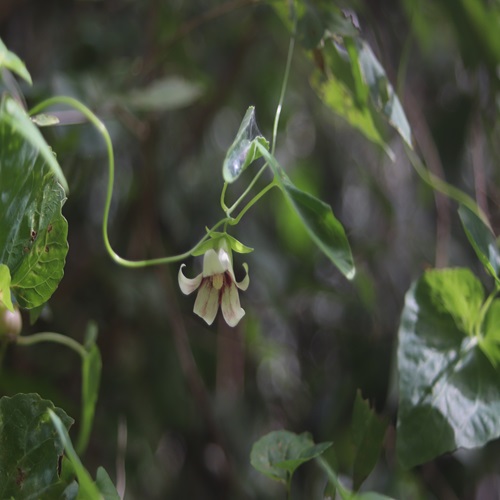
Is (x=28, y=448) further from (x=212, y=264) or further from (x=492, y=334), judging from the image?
(x=492, y=334)

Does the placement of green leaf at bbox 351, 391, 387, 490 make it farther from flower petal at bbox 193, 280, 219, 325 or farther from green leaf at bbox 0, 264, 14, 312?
green leaf at bbox 0, 264, 14, 312

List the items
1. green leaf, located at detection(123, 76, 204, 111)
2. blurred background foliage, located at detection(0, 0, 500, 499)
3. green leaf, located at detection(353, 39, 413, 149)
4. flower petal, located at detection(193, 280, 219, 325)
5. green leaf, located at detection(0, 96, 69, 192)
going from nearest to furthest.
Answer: green leaf, located at detection(0, 96, 69, 192) < flower petal, located at detection(193, 280, 219, 325) < green leaf, located at detection(353, 39, 413, 149) < green leaf, located at detection(123, 76, 204, 111) < blurred background foliage, located at detection(0, 0, 500, 499)

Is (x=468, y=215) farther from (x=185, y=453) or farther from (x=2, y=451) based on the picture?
(x=185, y=453)

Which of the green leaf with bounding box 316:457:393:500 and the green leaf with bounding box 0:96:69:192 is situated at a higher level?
the green leaf with bounding box 0:96:69:192

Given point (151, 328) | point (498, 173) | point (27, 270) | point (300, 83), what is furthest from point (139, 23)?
point (27, 270)

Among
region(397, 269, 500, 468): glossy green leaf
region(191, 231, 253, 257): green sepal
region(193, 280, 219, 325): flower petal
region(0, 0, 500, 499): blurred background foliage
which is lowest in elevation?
region(0, 0, 500, 499): blurred background foliage

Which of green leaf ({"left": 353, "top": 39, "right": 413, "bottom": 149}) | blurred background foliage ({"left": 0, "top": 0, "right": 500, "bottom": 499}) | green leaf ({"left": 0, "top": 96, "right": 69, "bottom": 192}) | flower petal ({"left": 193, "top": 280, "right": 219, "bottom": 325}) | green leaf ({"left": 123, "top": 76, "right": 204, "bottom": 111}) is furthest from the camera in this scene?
blurred background foliage ({"left": 0, "top": 0, "right": 500, "bottom": 499})

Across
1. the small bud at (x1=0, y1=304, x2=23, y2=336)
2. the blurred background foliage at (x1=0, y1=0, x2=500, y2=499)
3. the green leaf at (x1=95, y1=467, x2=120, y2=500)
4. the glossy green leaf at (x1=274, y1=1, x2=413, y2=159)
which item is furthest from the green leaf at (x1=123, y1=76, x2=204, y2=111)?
the green leaf at (x1=95, y1=467, x2=120, y2=500)
